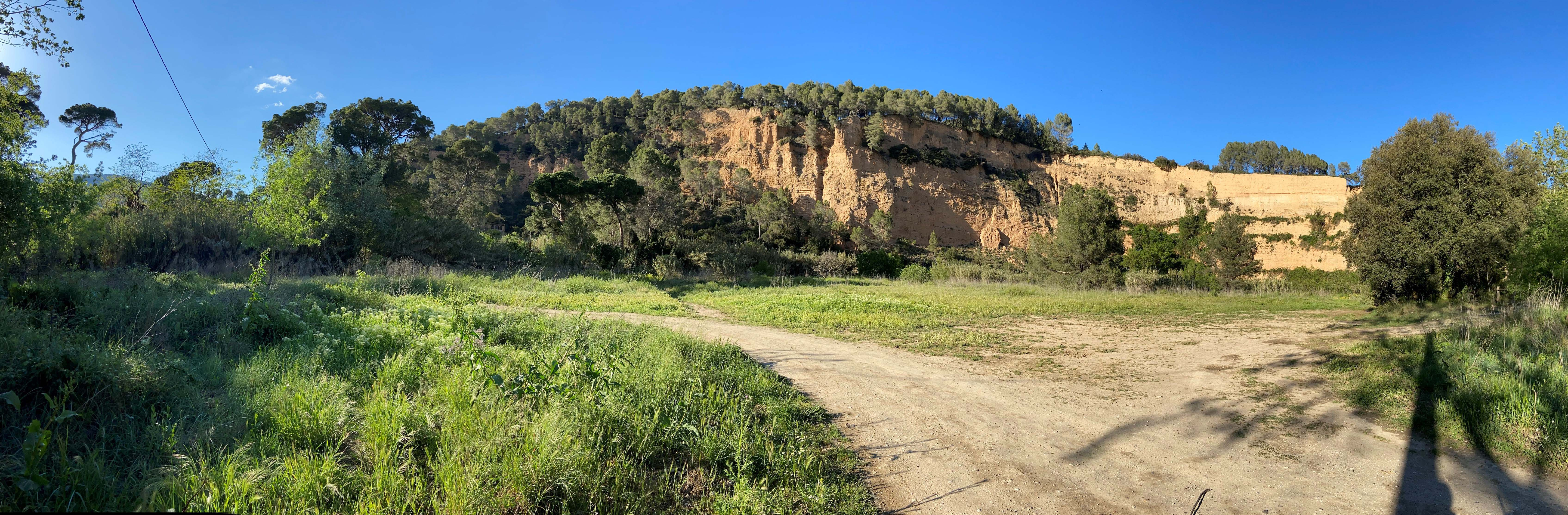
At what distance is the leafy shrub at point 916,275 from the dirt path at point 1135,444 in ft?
75.2

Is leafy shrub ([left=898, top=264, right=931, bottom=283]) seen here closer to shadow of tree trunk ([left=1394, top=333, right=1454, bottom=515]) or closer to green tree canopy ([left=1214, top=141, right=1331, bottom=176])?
shadow of tree trunk ([left=1394, top=333, right=1454, bottom=515])

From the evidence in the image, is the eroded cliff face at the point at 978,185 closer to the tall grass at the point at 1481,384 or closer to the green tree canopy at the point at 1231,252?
the green tree canopy at the point at 1231,252

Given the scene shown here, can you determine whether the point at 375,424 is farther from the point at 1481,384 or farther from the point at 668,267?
the point at 668,267

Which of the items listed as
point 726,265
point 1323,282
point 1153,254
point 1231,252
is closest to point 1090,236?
point 1153,254

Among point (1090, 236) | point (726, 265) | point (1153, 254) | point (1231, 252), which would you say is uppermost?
point (1090, 236)

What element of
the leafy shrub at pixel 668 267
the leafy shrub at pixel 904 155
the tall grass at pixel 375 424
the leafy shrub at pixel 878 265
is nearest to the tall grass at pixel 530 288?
the tall grass at pixel 375 424

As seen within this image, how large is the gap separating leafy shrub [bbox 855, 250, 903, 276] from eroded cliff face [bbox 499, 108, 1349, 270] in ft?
55.1

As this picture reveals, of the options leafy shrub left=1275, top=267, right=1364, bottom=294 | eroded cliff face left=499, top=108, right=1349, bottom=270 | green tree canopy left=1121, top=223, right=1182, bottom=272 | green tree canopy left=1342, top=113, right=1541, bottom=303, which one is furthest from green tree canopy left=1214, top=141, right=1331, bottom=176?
green tree canopy left=1342, top=113, right=1541, bottom=303

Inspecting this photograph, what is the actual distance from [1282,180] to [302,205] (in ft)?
264

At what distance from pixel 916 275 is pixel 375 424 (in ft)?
96.6

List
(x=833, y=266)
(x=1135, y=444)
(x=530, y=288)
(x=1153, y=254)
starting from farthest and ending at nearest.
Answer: (x=833, y=266)
(x=1153, y=254)
(x=530, y=288)
(x=1135, y=444)

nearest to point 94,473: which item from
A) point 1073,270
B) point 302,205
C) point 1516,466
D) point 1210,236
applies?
point 1516,466

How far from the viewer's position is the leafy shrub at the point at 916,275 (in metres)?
30.5

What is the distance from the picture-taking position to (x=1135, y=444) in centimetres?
414
